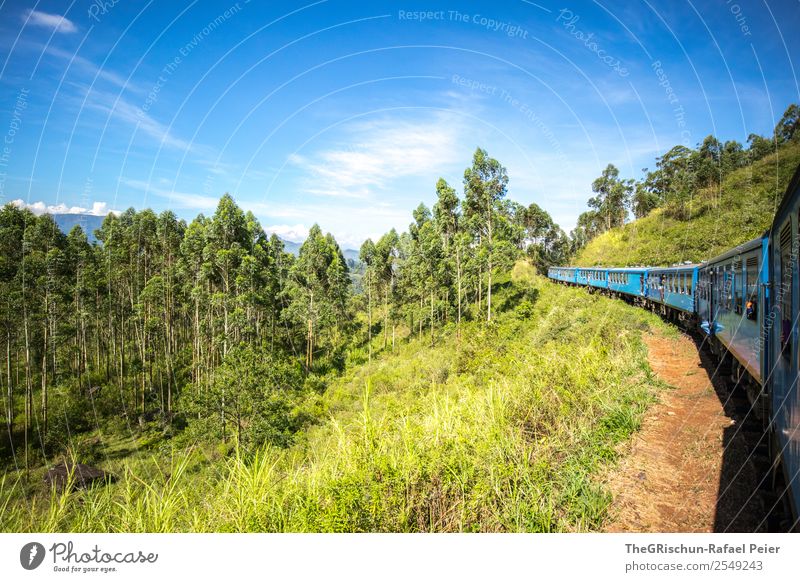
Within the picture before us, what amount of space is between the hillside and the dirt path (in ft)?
95.0

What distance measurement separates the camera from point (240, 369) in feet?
67.1

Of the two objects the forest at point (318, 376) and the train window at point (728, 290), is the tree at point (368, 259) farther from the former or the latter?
the train window at point (728, 290)

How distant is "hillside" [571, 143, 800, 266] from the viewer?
32.8m

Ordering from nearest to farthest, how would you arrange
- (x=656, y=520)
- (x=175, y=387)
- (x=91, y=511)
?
1. (x=91, y=511)
2. (x=656, y=520)
3. (x=175, y=387)

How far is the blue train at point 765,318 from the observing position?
2873 millimetres

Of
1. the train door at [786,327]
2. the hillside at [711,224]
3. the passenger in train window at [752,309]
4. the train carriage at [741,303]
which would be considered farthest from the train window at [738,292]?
the hillside at [711,224]

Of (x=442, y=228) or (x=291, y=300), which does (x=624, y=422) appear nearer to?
(x=442, y=228)

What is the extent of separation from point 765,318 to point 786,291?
7.84 feet

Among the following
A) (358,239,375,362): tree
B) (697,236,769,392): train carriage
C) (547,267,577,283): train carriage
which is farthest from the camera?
(358,239,375,362): tree

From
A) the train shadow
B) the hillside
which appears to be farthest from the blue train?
the hillside

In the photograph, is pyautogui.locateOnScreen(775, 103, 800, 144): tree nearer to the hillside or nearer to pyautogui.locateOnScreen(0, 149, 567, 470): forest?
the hillside

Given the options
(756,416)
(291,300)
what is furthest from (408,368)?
(756,416)
